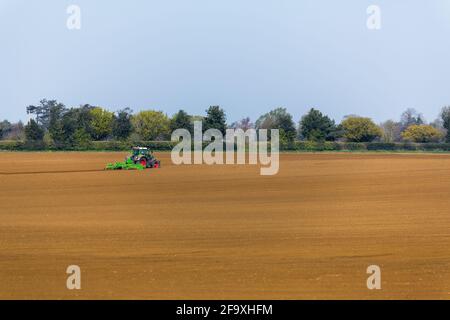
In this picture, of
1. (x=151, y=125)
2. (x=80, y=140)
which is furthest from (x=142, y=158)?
(x=151, y=125)

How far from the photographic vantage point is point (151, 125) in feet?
414

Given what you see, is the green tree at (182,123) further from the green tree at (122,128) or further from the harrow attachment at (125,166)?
the harrow attachment at (125,166)

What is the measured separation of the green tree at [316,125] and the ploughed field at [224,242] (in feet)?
265

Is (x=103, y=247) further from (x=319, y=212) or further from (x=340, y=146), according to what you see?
(x=340, y=146)

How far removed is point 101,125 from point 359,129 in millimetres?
41276

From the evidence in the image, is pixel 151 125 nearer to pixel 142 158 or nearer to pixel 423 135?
pixel 423 135

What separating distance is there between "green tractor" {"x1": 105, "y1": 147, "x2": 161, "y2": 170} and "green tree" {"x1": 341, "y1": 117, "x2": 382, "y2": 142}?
71.5 metres

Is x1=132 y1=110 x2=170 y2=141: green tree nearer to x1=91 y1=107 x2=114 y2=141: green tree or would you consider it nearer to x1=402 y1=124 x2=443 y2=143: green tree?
x1=91 y1=107 x2=114 y2=141: green tree
